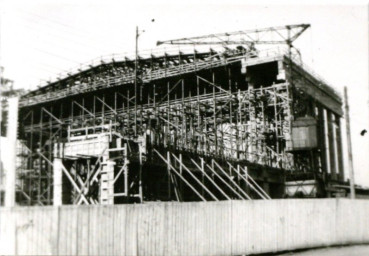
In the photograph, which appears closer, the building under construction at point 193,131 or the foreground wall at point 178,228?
the foreground wall at point 178,228

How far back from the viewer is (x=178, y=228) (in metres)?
15.7

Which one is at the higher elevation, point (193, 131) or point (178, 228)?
point (193, 131)

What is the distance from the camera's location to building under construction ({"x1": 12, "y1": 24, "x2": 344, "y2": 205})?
2692 cm

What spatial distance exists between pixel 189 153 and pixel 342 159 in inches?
1321

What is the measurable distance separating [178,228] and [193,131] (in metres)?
23.3

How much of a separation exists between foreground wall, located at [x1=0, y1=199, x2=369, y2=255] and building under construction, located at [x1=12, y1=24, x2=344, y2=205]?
5.73 meters

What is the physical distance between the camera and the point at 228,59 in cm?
4066

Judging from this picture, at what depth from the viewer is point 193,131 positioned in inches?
1527

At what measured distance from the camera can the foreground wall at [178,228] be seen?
1231cm

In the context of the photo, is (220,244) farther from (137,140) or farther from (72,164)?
(72,164)

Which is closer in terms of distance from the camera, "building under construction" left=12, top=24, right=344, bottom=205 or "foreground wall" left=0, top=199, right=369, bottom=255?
"foreground wall" left=0, top=199, right=369, bottom=255

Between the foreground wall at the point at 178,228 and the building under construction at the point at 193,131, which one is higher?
the building under construction at the point at 193,131

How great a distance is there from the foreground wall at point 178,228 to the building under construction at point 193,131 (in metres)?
5.73

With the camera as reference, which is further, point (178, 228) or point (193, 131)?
point (193, 131)
